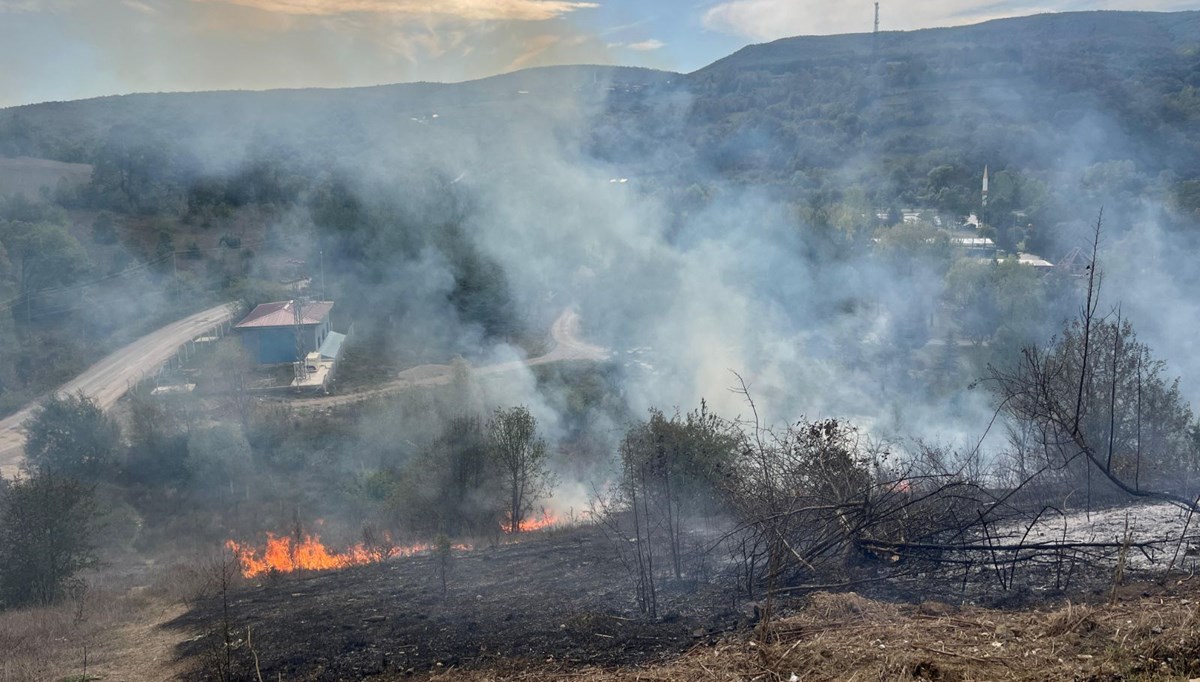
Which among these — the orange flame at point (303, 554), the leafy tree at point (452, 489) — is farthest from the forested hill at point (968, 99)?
the orange flame at point (303, 554)

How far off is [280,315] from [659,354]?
18415 mm

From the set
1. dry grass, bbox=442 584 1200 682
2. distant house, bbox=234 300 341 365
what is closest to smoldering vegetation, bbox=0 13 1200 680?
dry grass, bbox=442 584 1200 682

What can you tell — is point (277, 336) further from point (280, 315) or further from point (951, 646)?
point (951, 646)

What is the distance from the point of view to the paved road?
79.4 ft

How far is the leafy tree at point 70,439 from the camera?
895 inches

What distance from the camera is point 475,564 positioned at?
11.3 m

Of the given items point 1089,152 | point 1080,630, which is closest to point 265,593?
point 1080,630

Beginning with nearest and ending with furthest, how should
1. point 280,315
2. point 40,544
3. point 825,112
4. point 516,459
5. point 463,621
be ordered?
point 463,621
point 40,544
point 516,459
point 280,315
point 825,112

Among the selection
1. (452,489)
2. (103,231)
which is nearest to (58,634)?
(452,489)

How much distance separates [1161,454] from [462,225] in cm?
4167

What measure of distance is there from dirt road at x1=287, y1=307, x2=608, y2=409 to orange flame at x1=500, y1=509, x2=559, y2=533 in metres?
11.2

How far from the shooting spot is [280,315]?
110 feet

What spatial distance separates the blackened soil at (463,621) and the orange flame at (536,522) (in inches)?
324

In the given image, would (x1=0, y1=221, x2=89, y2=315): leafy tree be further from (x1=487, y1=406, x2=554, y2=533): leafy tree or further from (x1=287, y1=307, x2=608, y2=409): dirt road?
(x1=487, y1=406, x2=554, y2=533): leafy tree
